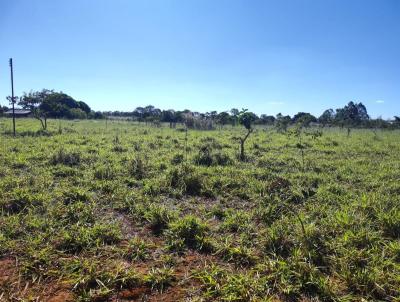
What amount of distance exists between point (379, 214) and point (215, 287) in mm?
3168

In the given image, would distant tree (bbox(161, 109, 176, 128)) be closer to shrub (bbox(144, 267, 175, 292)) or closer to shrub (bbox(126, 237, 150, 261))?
shrub (bbox(126, 237, 150, 261))

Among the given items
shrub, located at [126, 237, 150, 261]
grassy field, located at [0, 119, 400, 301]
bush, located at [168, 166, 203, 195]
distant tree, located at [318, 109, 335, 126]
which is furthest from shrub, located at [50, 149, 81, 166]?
distant tree, located at [318, 109, 335, 126]

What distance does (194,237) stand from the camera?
444cm

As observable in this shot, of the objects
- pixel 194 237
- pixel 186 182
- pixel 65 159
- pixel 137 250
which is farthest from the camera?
pixel 65 159

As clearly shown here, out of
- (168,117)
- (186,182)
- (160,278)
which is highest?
(168,117)

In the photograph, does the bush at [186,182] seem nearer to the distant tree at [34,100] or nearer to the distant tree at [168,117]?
the distant tree at [34,100]

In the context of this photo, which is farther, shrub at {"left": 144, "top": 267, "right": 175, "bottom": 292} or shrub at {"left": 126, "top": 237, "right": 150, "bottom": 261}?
shrub at {"left": 126, "top": 237, "right": 150, "bottom": 261}

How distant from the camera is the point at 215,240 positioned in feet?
14.4

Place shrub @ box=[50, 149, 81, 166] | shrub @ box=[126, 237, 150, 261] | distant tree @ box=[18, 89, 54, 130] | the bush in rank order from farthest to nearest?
distant tree @ box=[18, 89, 54, 130] → shrub @ box=[50, 149, 81, 166] → the bush → shrub @ box=[126, 237, 150, 261]

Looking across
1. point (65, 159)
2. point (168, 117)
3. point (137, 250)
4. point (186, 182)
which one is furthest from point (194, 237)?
point (168, 117)

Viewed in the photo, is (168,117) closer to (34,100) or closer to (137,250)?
(34,100)

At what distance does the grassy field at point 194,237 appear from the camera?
10.8 feet

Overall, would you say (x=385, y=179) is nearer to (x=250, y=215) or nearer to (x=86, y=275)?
(x=250, y=215)

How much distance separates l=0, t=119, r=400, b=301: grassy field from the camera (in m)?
3.29
